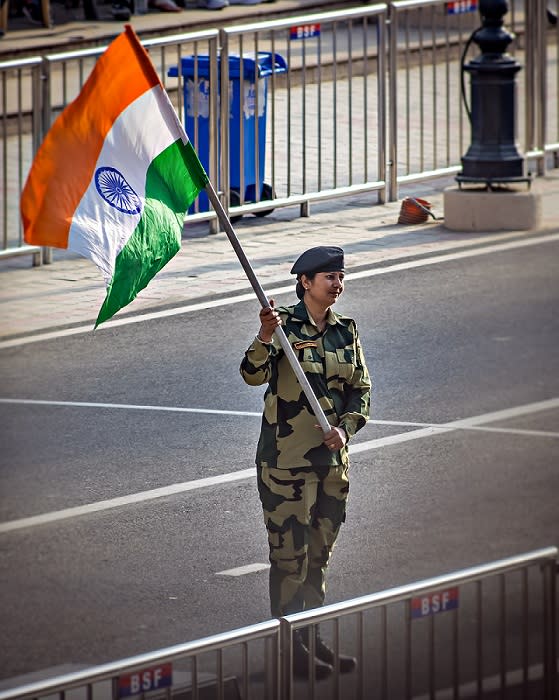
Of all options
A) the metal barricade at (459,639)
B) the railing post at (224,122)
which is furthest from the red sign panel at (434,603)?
the railing post at (224,122)

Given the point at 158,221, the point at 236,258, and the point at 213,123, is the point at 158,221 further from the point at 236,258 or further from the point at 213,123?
the point at 213,123

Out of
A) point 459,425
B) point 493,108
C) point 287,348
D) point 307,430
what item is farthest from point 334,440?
point 493,108

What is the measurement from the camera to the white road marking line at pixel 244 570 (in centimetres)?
844

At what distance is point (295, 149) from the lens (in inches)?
729

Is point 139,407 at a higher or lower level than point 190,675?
lower

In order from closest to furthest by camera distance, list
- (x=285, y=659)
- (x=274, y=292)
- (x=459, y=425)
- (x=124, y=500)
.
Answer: (x=285, y=659) < (x=124, y=500) < (x=459, y=425) < (x=274, y=292)

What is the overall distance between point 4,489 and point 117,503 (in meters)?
0.68

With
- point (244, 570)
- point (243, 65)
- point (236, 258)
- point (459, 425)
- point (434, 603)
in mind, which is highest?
point (243, 65)

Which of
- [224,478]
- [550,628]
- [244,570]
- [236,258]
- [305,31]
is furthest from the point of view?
[305,31]

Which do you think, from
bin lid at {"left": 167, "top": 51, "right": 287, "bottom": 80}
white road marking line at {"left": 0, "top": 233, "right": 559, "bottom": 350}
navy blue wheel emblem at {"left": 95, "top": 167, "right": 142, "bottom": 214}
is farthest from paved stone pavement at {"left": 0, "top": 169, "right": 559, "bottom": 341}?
navy blue wheel emblem at {"left": 95, "top": 167, "right": 142, "bottom": 214}

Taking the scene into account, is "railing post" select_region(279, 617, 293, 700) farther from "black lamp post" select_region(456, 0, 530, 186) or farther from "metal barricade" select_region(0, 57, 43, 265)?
"black lamp post" select_region(456, 0, 530, 186)

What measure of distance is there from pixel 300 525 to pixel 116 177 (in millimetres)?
1508

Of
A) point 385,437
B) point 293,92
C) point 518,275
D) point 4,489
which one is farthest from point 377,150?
point 4,489

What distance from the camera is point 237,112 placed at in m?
16.4
